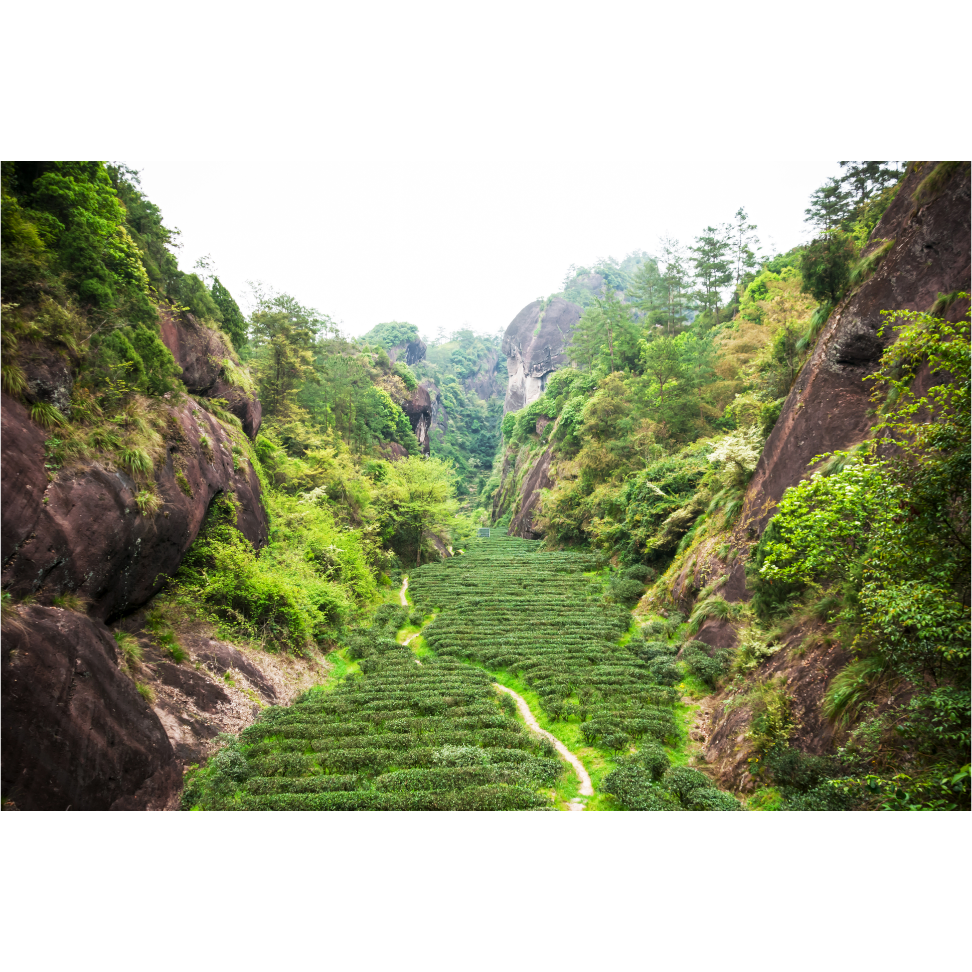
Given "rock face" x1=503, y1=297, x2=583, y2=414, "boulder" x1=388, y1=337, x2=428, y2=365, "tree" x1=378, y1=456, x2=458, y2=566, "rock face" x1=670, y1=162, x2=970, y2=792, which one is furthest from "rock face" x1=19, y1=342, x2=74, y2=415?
"boulder" x1=388, y1=337, x2=428, y2=365

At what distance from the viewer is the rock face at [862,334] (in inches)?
338

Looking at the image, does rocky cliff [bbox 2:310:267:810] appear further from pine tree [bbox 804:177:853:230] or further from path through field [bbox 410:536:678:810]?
pine tree [bbox 804:177:853:230]

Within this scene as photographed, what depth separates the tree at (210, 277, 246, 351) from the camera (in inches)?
836

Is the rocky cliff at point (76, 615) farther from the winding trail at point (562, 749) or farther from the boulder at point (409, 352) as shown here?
the boulder at point (409, 352)

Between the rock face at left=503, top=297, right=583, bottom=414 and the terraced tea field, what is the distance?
5377 centimetres

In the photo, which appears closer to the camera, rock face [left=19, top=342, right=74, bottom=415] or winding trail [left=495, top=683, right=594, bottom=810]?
rock face [left=19, top=342, right=74, bottom=415]

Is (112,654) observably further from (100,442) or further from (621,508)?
(621,508)

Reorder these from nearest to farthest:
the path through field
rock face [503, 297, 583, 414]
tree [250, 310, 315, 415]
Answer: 1. the path through field
2. tree [250, 310, 315, 415]
3. rock face [503, 297, 583, 414]

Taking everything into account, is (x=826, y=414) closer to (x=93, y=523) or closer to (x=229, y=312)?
(x=93, y=523)

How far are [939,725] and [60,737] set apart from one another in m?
10.5

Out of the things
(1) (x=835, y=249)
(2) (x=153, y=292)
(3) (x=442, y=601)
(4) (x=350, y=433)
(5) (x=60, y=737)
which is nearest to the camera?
(5) (x=60, y=737)

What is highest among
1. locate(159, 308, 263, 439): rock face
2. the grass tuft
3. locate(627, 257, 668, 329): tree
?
locate(627, 257, 668, 329): tree

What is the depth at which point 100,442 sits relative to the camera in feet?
27.7

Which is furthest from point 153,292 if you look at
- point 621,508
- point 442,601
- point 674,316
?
point 674,316
